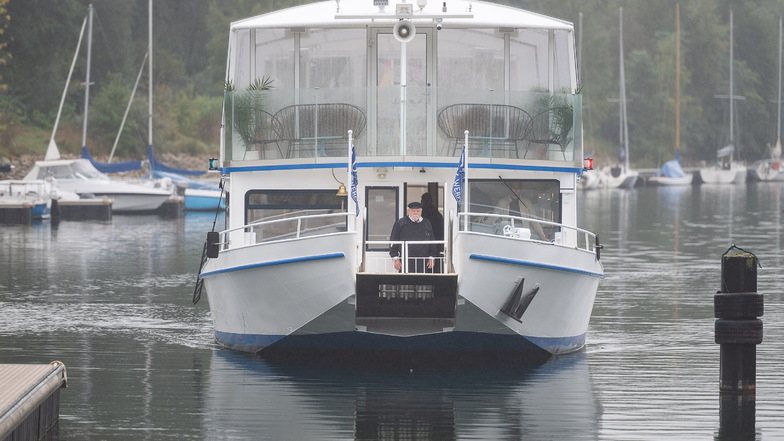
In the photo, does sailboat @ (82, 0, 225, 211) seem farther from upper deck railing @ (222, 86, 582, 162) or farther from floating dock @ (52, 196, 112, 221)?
upper deck railing @ (222, 86, 582, 162)

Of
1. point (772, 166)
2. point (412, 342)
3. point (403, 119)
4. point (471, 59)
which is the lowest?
point (412, 342)

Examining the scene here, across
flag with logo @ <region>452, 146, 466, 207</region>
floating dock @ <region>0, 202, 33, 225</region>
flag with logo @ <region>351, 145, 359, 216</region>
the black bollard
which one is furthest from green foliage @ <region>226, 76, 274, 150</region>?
floating dock @ <region>0, 202, 33, 225</region>

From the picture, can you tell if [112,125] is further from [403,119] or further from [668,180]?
[403,119]

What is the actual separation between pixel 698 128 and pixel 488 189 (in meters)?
106

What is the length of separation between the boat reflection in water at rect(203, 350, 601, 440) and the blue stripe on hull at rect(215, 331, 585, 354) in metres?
0.27

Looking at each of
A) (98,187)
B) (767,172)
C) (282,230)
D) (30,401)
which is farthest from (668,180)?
(30,401)

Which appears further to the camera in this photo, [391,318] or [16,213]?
[16,213]

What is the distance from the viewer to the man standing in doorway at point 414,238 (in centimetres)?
1794

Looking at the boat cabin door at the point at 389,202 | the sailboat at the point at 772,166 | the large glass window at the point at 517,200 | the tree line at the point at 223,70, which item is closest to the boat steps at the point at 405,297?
the boat cabin door at the point at 389,202

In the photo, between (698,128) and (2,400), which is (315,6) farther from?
(698,128)

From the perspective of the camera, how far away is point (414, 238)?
18.1 m

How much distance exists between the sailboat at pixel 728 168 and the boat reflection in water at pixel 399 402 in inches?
3738

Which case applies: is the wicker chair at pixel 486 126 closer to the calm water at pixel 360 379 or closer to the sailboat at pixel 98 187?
the calm water at pixel 360 379

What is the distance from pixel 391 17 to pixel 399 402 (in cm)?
553
